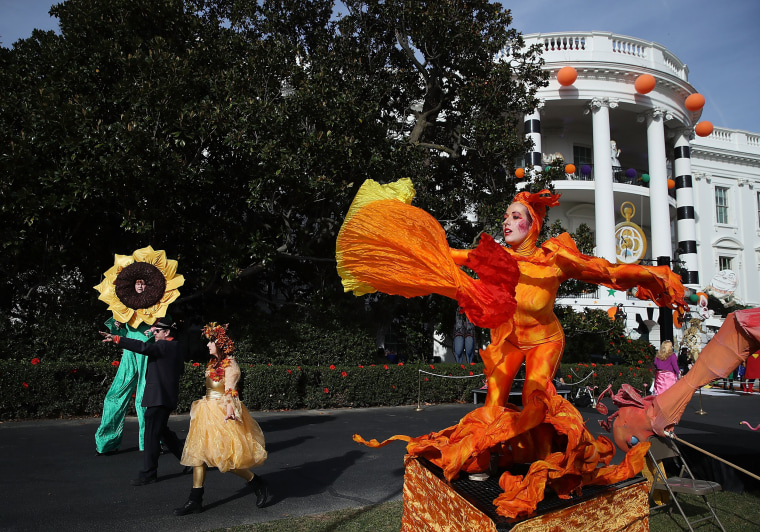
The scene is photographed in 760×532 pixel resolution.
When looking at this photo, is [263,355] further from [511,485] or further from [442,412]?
[511,485]

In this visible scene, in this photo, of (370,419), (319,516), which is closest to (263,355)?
(370,419)

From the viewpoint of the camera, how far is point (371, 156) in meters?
11.3

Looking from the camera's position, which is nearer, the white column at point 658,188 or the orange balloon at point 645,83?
the orange balloon at point 645,83

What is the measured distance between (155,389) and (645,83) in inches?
892

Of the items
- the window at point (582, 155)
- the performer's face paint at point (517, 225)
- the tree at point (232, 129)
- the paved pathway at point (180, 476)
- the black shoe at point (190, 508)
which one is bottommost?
the paved pathway at point (180, 476)

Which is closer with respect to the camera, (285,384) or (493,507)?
(493,507)

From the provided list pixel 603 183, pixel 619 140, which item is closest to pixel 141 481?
pixel 603 183

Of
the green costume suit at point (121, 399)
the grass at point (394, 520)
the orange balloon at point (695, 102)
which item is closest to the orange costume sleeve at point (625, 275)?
the grass at point (394, 520)

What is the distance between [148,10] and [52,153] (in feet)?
12.1

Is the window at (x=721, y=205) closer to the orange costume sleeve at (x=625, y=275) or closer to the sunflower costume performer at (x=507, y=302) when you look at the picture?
the orange costume sleeve at (x=625, y=275)

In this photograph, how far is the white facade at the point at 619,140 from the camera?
22344 mm

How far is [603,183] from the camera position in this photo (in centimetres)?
2225

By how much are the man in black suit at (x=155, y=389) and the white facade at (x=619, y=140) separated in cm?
1670

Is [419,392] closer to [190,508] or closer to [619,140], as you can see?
[190,508]
